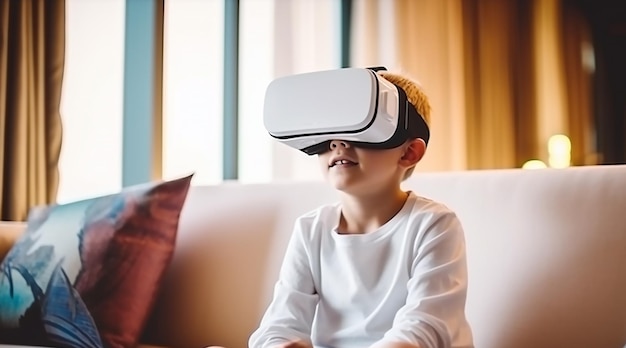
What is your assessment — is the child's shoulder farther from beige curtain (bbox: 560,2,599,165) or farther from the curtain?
beige curtain (bbox: 560,2,599,165)

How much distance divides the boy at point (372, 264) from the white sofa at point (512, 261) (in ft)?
0.56

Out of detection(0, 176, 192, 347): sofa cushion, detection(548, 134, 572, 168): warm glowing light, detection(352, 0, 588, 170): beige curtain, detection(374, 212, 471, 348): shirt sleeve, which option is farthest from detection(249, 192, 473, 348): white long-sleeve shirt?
detection(548, 134, 572, 168): warm glowing light

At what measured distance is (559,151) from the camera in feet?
13.4

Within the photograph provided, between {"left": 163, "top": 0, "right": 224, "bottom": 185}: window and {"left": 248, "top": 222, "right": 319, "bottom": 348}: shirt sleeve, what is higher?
{"left": 163, "top": 0, "right": 224, "bottom": 185}: window

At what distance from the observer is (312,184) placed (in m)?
Answer: 1.53

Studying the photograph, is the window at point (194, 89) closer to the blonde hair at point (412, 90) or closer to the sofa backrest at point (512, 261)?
the sofa backrest at point (512, 261)

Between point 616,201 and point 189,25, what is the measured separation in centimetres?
208

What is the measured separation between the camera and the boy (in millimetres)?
1036

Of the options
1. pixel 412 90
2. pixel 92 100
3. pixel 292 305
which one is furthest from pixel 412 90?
pixel 92 100

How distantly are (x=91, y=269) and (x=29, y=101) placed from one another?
76 centimetres

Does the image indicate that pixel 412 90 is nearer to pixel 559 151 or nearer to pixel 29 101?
pixel 29 101

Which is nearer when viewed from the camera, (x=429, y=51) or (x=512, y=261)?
(x=512, y=261)

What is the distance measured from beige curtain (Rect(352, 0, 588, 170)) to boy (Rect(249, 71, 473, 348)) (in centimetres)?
237

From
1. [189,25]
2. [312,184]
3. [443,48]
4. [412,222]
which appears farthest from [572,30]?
[412,222]
